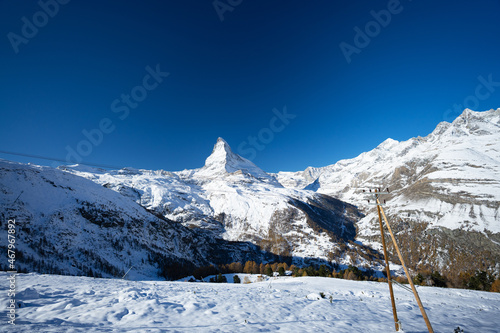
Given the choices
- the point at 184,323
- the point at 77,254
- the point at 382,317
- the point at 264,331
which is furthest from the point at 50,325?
the point at 77,254

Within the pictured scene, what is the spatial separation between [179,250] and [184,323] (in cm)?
19723

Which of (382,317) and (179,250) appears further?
(179,250)

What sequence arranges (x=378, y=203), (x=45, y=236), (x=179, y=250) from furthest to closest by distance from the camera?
1. (x=179, y=250)
2. (x=45, y=236)
3. (x=378, y=203)

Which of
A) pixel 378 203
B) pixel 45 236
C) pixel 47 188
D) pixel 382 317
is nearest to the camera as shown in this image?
pixel 378 203

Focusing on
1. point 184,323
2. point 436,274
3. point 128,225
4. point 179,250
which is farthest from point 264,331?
point 179,250

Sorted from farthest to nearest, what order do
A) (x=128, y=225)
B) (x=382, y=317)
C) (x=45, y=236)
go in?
(x=128, y=225) < (x=45, y=236) < (x=382, y=317)

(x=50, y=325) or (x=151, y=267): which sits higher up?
(x=50, y=325)

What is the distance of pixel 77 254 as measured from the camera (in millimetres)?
114188

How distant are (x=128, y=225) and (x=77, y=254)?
1923 inches

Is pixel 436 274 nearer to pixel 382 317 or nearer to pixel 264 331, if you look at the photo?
pixel 382 317

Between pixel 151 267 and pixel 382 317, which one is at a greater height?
pixel 382 317

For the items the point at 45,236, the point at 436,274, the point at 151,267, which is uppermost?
the point at 436,274

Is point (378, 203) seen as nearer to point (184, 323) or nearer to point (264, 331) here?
point (264, 331)

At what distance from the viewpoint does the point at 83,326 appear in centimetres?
1104
